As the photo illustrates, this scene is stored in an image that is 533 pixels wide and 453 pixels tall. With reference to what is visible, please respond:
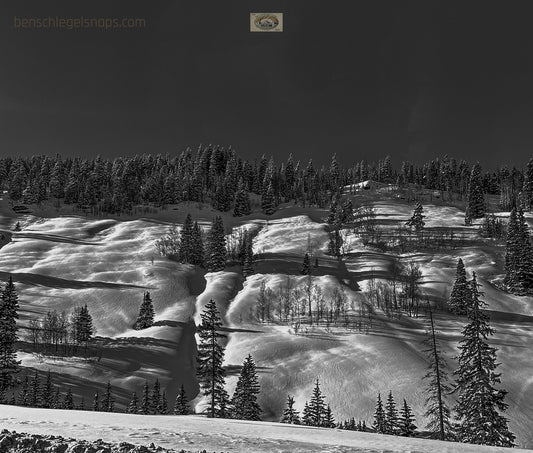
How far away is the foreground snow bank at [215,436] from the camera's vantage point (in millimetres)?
13930

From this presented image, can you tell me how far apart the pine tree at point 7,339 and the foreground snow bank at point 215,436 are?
34.9 metres

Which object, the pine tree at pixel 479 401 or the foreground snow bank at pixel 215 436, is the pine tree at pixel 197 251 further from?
the foreground snow bank at pixel 215 436

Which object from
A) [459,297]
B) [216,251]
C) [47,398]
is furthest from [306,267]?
[47,398]

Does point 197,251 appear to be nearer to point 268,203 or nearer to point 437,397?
point 268,203

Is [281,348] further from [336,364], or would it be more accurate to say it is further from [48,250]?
[48,250]

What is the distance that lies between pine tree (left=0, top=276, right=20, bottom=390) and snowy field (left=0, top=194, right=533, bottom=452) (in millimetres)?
13534

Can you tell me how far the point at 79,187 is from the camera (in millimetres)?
193750

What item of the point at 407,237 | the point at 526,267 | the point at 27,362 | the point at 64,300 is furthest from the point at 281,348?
the point at 407,237

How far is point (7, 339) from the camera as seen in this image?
49.3 meters

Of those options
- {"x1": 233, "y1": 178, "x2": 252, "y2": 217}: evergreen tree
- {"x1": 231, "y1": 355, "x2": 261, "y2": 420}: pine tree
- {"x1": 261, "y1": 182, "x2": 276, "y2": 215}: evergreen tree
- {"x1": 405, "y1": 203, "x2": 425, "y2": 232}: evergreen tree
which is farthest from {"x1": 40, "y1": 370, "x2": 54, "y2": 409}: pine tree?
{"x1": 261, "y1": 182, "x2": 276, "y2": 215}: evergreen tree

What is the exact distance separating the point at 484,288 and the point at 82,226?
479 ft

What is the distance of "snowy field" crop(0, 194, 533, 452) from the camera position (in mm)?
17594

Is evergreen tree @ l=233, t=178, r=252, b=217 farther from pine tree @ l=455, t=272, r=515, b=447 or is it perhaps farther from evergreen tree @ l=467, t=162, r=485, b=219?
pine tree @ l=455, t=272, r=515, b=447

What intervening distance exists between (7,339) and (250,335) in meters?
44.9
